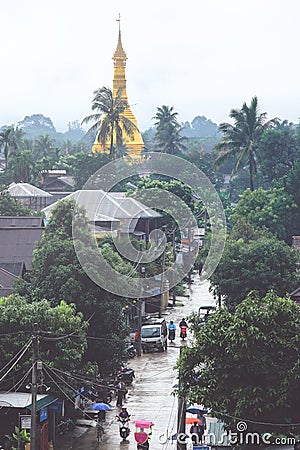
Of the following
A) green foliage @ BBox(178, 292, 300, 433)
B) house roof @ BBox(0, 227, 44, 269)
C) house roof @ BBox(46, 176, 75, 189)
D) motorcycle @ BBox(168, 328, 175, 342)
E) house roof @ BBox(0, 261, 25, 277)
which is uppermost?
house roof @ BBox(46, 176, 75, 189)

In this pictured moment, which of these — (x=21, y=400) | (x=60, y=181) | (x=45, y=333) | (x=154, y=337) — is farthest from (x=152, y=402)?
(x=60, y=181)

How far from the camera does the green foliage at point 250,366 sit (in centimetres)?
2169

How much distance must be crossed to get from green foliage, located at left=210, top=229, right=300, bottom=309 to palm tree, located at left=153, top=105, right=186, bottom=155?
49617mm

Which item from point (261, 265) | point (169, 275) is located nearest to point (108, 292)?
point (261, 265)

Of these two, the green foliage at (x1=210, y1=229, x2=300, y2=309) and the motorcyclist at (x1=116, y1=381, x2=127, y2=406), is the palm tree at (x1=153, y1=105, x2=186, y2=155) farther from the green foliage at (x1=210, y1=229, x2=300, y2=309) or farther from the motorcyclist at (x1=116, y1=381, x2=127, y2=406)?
the motorcyclist at (x1=116, y1=381, x2=127, y2=406)

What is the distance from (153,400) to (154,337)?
27.3ft

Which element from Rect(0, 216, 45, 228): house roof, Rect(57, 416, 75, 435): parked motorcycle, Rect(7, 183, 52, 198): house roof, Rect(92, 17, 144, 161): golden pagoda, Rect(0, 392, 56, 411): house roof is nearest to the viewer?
Rect(0, 392, 56, 411): house roof

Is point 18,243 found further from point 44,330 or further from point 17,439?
point 17,439

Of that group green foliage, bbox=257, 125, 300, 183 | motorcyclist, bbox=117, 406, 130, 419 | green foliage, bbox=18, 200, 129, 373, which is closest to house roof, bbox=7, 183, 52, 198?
green foliage, bbox=257, 125, 300, 183

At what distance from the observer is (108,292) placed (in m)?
31.4

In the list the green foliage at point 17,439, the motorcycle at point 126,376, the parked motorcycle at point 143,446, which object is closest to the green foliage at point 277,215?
the motorcycle at point 126,376

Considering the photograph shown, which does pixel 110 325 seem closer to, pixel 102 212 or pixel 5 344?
pixel 5 344

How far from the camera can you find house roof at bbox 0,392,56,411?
24047mm

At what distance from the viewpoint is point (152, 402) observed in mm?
30359
